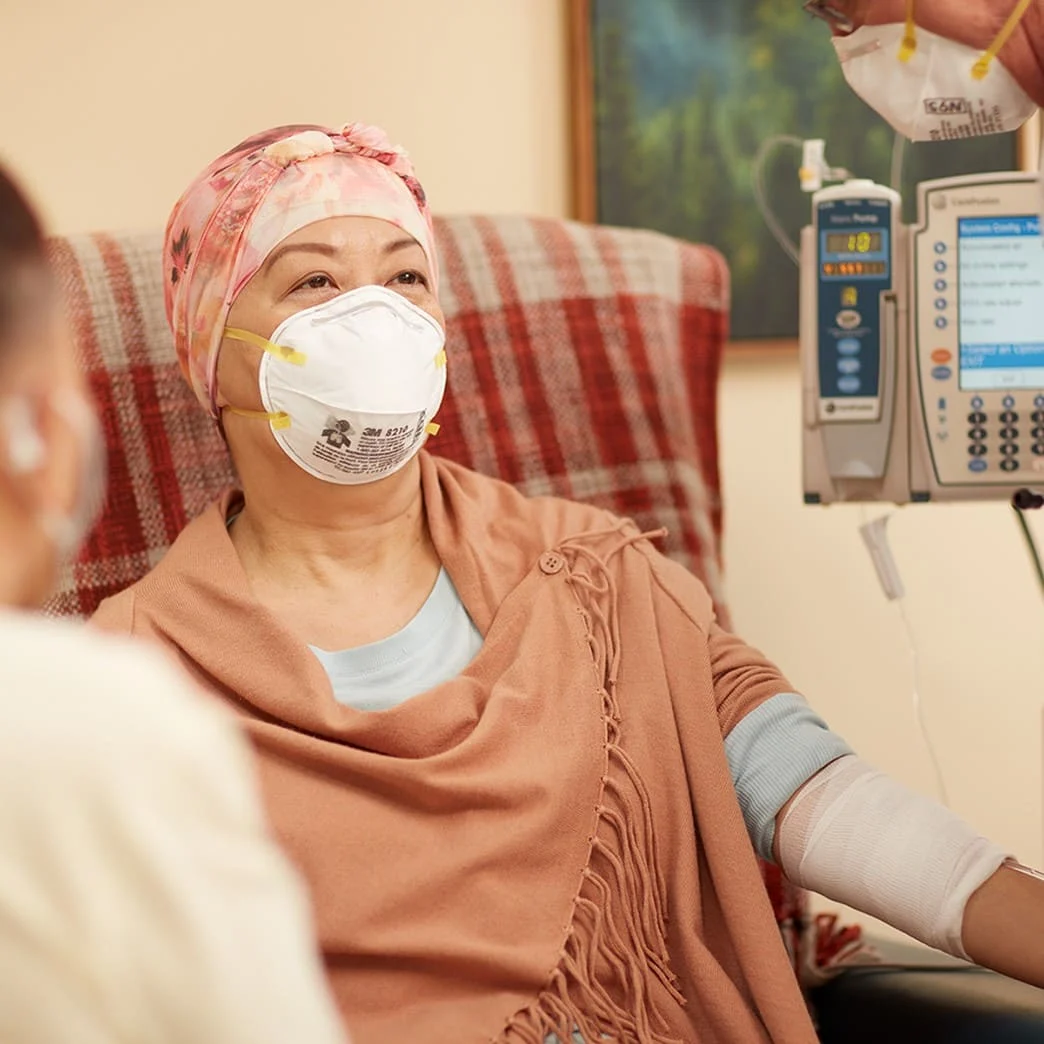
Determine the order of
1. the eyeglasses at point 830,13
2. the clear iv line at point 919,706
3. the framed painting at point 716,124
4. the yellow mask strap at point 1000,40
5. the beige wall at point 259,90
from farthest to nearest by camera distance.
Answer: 1. the clear iv line at point 919,706
2. the framed painting at point 716,124
3. the beige wall at point 259,90
4. the eyeglasses at point 830,13
5. the yellow mask strap at point 1000,40

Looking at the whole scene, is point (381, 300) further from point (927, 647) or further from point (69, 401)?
point (927, 647)

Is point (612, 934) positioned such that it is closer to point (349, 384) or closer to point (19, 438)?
point (349, 384)

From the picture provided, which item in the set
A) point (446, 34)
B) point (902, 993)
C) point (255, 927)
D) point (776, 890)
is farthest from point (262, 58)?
point (255, 927)

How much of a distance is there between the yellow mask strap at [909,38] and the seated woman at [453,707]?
58 cm

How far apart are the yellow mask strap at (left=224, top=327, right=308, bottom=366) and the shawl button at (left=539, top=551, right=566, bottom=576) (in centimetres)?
35

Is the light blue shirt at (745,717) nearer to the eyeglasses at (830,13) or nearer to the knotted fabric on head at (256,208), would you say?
the knotted fabric on head at (256,208)

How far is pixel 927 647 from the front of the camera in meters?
2.53

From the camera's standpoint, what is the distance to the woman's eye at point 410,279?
59.9 inches

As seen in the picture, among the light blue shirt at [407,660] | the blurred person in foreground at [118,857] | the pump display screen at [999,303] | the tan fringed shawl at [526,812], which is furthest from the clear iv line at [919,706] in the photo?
the blurred person in foreground at [118,857]

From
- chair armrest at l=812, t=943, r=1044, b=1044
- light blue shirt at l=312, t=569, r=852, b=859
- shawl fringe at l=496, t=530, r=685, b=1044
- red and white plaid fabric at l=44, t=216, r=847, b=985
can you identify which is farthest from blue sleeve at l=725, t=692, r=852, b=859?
red and white plaid fabric at l=44, t=216, r=847, b=985

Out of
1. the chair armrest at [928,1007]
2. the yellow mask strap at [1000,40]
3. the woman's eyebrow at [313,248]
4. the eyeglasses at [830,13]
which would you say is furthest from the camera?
the woman's eyebrow at [313,248]

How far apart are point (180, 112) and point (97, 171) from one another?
16 centimetres

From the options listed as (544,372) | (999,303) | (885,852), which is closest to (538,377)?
(544,372)

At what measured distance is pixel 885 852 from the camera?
1327mm
